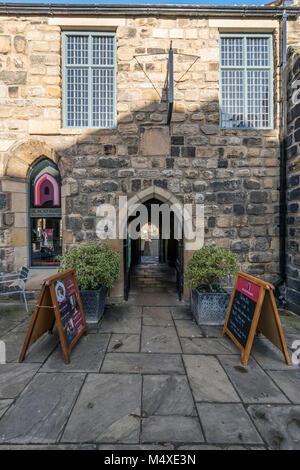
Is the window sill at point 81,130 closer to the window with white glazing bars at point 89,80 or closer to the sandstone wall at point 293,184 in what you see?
the window with white glazing bars at point 89,80

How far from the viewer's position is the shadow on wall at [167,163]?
5125 millimetres

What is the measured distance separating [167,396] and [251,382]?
3.31ft

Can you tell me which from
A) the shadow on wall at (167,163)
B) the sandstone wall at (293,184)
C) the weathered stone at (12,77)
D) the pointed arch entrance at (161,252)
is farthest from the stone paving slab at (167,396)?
the weathered stone at (12,77)

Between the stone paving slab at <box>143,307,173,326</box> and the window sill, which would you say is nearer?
the stone paving slab at <box>143,307,173,326</box>

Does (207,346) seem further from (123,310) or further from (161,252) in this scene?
(161,252)

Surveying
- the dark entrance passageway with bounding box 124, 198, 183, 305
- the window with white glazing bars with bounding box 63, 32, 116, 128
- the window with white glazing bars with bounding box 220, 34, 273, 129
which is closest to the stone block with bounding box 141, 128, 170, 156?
the window with white glazing bars with bounding box 63, 32, 116, 128

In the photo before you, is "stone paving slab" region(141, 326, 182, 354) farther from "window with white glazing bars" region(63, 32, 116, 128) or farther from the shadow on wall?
"window with white glazing bars" region(63, 32, 116, 128)

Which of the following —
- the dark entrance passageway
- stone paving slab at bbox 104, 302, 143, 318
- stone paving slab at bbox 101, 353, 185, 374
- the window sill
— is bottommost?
stone paving slab at bbox 101, 353, 185, 374

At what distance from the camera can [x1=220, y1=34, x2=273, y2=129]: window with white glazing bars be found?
529cm

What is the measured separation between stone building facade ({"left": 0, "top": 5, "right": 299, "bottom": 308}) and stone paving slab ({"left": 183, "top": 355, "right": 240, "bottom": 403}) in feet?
8.39

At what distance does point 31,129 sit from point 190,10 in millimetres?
4407

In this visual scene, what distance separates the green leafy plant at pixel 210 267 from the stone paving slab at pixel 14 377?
9.39 feet
